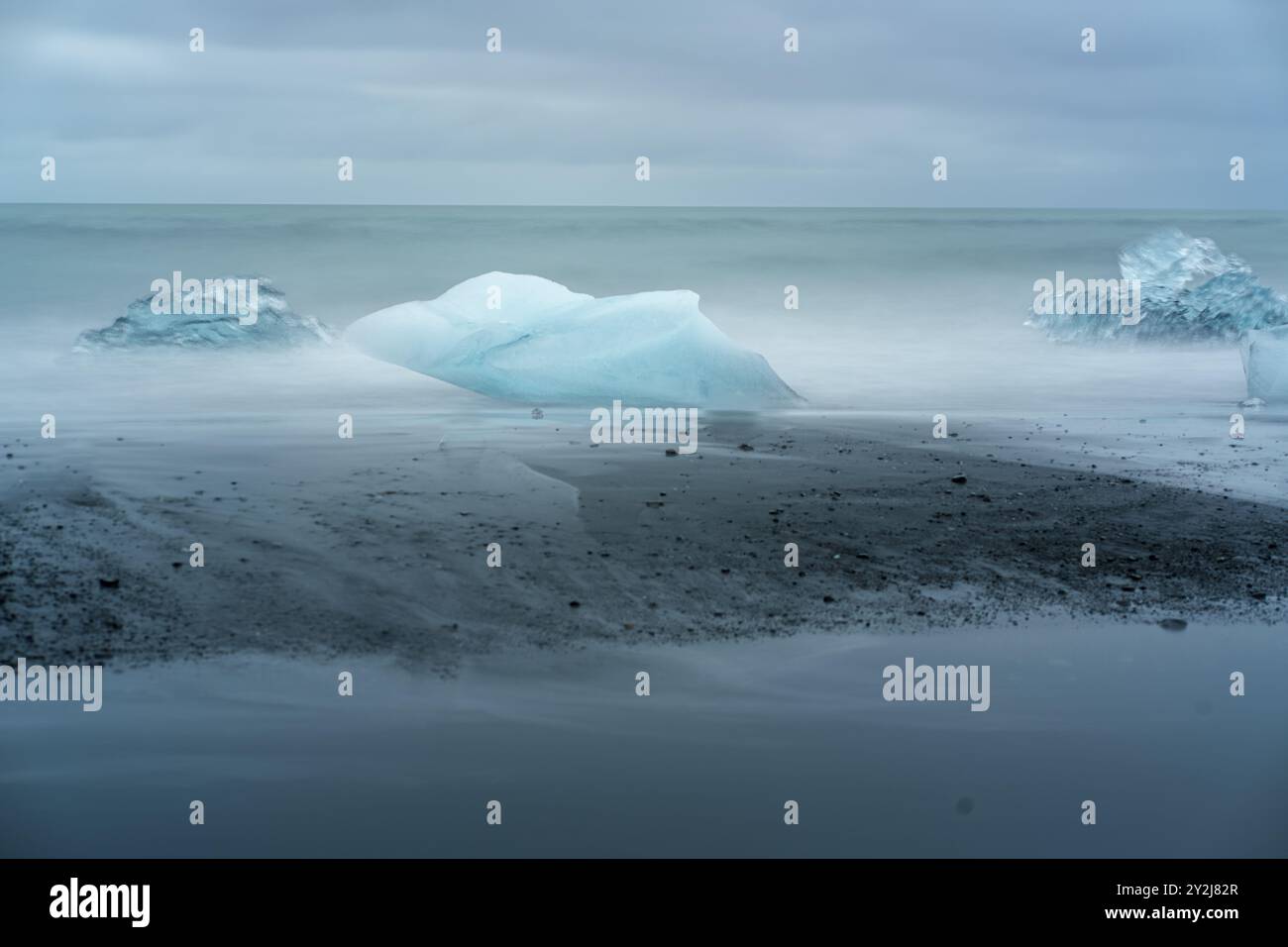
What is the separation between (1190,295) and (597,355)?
646 cm

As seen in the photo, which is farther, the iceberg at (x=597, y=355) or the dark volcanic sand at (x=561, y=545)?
the iceberg at (x=597, y=355)

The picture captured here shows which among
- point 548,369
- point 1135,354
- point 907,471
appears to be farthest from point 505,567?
point 1135,354

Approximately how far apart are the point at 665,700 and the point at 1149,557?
291 cm

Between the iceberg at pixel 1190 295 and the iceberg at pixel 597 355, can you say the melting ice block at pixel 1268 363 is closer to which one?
the iceberg at pixel 1190 295

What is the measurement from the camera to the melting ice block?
9.81 meters

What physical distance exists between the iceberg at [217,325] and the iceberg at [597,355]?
1.93m

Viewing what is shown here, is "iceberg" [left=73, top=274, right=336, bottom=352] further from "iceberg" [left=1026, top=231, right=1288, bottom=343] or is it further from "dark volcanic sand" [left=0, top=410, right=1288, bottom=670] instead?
"iceberg" [left=1026, top=231, right=1288, bottom=343]

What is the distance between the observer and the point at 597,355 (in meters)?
9.45

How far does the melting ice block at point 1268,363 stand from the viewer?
32.2 feet

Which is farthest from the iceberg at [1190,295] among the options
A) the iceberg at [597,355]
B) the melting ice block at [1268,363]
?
the iceberg at [597,355]

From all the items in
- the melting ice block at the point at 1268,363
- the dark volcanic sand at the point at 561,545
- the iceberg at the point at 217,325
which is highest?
the iceberg at the point at 217,325

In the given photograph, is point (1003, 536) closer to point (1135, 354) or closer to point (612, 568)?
point (612, 568)

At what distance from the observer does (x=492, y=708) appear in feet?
14.4

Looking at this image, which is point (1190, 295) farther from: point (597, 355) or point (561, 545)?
point (561, 545)
